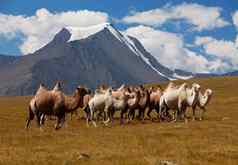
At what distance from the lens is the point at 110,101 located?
37.9 metres

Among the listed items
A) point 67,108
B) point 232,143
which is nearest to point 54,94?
point 67,108

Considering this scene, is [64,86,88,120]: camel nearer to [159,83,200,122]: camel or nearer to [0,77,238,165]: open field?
[0,77,238,165]: open field

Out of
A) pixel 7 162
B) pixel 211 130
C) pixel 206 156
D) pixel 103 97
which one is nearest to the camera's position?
pixel 7 162

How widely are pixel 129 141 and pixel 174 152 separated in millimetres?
3899

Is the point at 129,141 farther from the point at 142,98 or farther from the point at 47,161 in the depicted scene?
the point at 142,98

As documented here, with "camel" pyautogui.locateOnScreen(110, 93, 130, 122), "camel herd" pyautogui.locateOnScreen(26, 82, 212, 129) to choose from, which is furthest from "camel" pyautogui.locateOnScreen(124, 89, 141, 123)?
"camel" pyautogui.locateOnScreen(110, 93, 130, 122)

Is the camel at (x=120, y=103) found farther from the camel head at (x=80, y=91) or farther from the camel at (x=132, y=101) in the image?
the camel head at (x=80, y=91)

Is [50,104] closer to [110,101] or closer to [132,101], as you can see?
[110,101]

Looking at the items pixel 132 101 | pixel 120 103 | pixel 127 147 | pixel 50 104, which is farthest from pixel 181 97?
pixel 127 147

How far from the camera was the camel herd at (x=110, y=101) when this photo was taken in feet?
108

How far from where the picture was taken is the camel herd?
3300 centimetres

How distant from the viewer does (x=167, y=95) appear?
39844 mm

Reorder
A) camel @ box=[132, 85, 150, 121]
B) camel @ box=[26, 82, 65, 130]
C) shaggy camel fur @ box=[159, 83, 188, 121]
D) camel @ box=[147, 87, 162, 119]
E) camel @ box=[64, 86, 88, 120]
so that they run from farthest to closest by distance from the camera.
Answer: camel @ box=[147, 87, 162, 119], camel @ box=[132, 85, 150, 121], shaggy camel fur @ box=[159, 83, 188, 121], camel @ box=[64, 86, 88, 120], camel @ box=[26, 82, 65, 130]

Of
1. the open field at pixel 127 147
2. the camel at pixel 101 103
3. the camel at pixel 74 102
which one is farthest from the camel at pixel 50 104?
the camel at pixel 101 103
